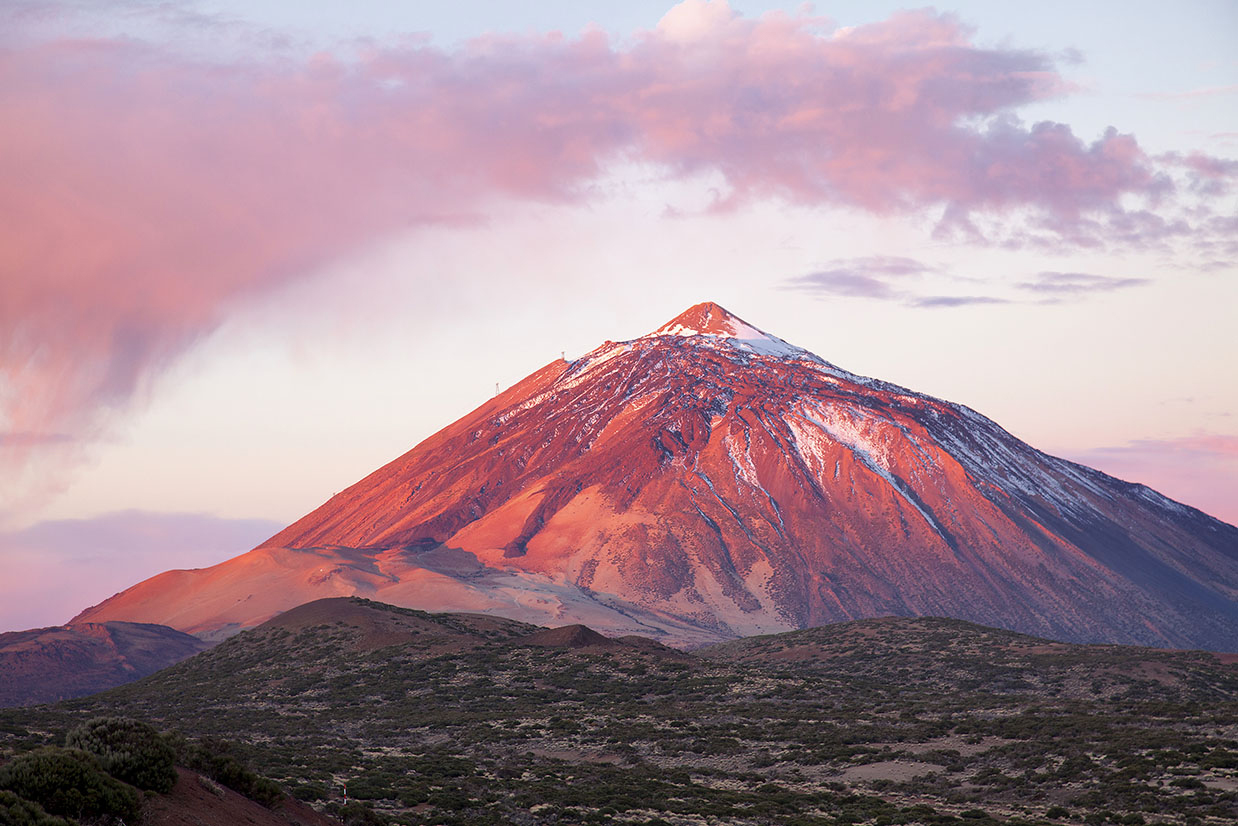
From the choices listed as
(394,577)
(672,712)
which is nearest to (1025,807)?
(672,712)

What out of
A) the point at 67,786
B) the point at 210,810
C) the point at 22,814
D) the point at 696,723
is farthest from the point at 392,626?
the point at 22,814

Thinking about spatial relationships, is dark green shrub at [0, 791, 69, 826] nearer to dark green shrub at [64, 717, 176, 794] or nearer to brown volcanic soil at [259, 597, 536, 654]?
dark green shrub at [64, 717, 176, 794]

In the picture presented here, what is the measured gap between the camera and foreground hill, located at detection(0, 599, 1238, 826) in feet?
126

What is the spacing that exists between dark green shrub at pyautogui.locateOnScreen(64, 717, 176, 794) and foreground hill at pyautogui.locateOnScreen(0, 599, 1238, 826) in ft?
33.5

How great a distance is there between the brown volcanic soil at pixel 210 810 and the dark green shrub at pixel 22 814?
199 cm

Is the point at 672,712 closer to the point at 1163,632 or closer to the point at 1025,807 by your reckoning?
the point at 1025,807

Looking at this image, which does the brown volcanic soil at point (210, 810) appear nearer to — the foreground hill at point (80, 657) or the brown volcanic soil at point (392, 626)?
the brown volcanic soil at point (392, 626)

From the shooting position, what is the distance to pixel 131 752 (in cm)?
2180

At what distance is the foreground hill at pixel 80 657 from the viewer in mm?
125250

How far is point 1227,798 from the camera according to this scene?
37594mm

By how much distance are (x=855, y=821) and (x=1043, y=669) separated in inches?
1983

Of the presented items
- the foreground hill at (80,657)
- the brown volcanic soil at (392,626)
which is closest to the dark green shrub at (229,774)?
the brown volcanic soil at (392,626)

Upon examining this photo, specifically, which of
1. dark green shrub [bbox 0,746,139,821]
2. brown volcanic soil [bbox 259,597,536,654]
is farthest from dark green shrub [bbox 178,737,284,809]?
brown volcanic soil [bbox 259,597,536,654]

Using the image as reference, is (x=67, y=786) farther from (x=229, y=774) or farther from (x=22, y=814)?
(x=229, y=774)
